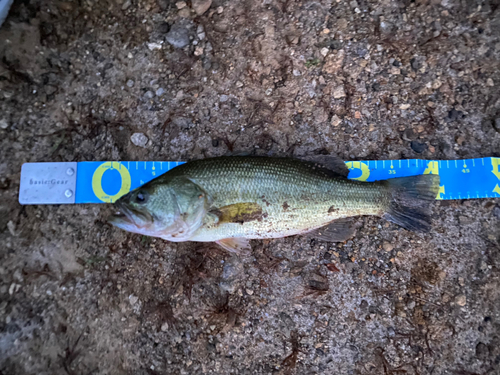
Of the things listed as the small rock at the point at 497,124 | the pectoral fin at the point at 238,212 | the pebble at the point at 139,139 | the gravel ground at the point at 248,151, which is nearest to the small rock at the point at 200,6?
the gravel ground at the point at 248,151

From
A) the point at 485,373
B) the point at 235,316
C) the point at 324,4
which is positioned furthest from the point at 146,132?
the point at 485,373

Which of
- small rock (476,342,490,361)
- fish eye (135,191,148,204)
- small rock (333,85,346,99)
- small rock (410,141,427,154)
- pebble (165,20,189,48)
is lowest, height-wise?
small rock (476,342,490,361)

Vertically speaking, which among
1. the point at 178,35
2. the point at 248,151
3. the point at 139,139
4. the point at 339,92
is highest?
the point at 178,35

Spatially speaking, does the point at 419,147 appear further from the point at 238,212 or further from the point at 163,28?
the point at 163,28

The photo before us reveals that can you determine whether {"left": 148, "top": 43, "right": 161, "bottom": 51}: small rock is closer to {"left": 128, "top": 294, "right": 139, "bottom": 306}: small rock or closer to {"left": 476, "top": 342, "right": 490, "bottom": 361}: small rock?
{"left": 128, "top": 294, "right": 139, "bottom": 306}: small rock

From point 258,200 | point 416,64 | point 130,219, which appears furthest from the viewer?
point 416,64

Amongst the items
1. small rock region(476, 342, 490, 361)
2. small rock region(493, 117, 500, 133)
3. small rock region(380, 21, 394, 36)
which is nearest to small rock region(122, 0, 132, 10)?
small rock region(380, 21, 394, 36)

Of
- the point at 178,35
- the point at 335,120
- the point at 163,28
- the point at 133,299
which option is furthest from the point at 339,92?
the point at 133,299
